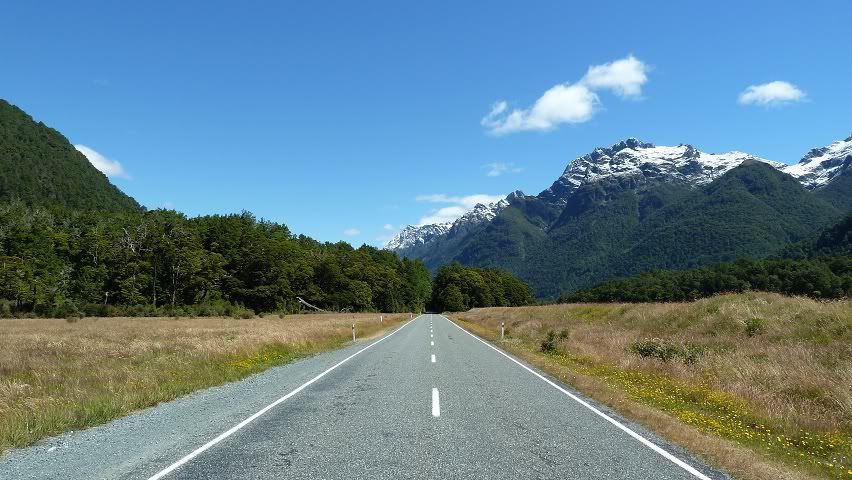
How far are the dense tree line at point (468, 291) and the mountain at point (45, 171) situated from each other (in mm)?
99043

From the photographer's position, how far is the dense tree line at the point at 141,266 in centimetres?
6569

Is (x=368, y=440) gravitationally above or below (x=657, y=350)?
above

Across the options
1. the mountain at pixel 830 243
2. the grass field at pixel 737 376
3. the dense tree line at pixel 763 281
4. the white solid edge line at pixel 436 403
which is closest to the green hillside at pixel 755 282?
the dense tree line at pixel 763 281

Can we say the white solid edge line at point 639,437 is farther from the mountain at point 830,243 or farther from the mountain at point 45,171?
the mountain at point 830,243

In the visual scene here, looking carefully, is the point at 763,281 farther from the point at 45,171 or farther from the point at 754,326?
the point at 45,171

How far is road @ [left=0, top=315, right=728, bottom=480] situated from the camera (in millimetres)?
6203

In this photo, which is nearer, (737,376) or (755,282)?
(737,376)

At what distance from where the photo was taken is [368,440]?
760 cm

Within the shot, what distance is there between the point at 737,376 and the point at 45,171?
173m

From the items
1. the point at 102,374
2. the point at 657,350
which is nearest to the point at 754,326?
the point at 657,350

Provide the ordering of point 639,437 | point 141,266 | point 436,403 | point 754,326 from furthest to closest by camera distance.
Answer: point 141,266, point 754,326, point 436,403, point 639,437

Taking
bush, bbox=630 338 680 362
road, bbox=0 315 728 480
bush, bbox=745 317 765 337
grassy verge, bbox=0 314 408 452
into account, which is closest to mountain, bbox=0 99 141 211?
grassy verge, bbox=0 314 408 452

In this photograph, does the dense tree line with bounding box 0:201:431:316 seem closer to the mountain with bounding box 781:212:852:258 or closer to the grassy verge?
the grassy verge

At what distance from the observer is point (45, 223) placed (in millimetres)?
74188
